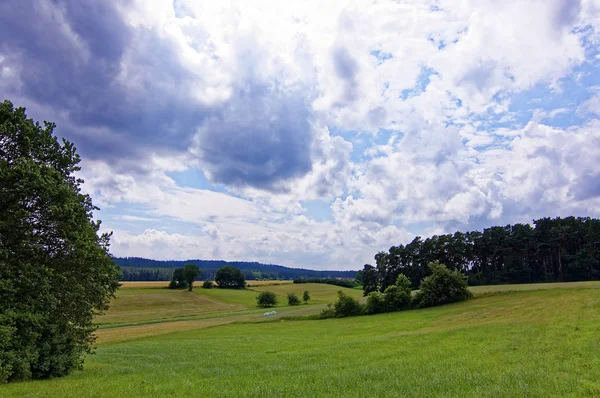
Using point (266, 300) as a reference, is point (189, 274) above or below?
above

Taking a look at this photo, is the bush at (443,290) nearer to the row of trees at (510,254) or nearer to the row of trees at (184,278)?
the row of trees at (510,254)

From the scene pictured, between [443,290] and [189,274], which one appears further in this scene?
[189,274]

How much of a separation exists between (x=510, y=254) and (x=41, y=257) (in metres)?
125

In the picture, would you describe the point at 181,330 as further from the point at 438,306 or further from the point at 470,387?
the point at 470,387

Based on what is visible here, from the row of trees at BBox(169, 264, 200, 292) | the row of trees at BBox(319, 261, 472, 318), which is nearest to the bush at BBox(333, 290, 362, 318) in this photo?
the row of trees at BBox(319, 261, 472, 318)

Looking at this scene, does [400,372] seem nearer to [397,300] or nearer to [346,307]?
[397,300]

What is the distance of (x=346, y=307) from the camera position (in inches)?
3034

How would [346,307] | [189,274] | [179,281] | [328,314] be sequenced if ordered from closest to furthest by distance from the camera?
[346,307] < [328,314] < [189,274] < [179,281]

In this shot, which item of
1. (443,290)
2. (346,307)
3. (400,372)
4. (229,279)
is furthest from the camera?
(229,279)

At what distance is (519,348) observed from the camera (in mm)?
20609

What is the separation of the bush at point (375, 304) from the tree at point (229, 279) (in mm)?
116116

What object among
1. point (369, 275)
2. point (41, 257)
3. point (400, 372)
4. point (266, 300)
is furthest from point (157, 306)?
point (400, 372)

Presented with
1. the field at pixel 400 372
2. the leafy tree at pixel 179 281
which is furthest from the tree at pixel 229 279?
the field at pixel 400 372

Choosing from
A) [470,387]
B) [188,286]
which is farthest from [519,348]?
[188,286]
